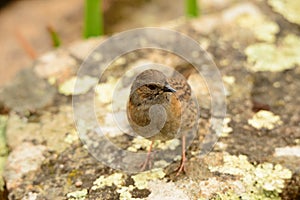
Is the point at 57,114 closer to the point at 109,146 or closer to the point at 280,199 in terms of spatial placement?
the point at 109,146

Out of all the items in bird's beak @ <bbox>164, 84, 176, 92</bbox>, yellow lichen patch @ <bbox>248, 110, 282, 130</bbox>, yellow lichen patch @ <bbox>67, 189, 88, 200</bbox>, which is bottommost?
yellow lichen patch @ <bbox>67, 189, 88, 200</bbox>

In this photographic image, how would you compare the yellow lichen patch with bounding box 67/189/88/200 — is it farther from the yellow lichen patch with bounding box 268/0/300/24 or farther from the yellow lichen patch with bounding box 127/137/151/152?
the yellow lichen patch with bounding box 268/0/300/24

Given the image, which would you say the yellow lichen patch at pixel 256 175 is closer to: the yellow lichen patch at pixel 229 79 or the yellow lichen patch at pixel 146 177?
the yellow lichen patch at pixel 146 177

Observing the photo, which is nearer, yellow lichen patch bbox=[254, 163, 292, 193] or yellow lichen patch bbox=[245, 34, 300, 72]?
yellow lichen patch bbox=[254, 163, 292, 193]

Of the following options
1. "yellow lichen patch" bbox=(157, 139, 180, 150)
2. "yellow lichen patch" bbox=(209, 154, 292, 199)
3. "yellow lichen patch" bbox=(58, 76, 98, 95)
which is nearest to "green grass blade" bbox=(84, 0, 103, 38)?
"yellow lichen patch" bbox=(58, 76, 98, 95)

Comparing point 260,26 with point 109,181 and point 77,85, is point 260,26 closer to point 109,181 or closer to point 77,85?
point 77,85

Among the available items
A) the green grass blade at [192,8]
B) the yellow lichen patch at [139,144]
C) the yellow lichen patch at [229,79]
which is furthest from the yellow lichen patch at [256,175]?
the green grass blade at [192,8]
